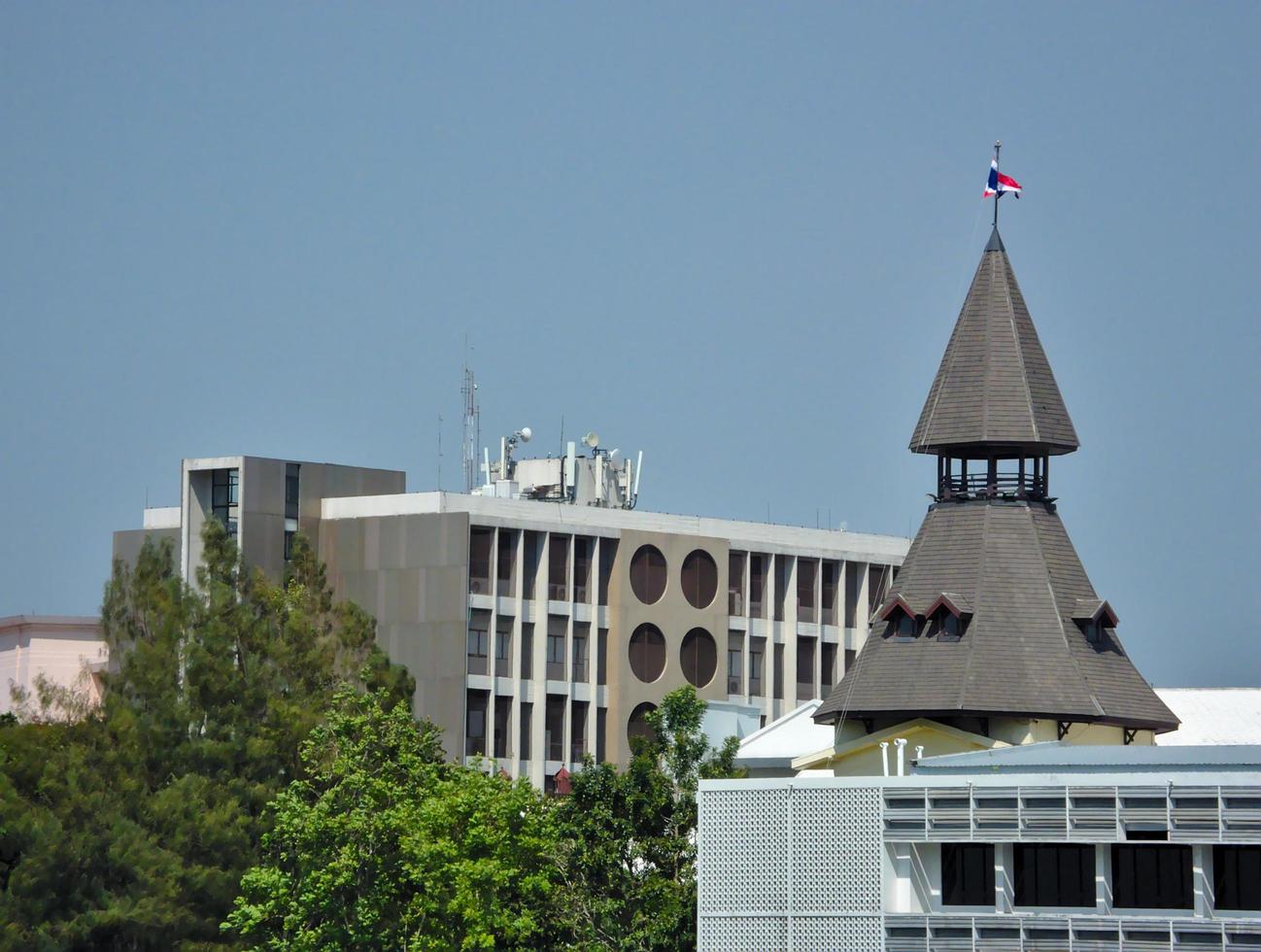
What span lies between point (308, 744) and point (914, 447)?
62.2 ft

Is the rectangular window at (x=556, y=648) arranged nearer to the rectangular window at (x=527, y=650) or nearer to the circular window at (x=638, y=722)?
the rectangular window at (x=527, y=650)

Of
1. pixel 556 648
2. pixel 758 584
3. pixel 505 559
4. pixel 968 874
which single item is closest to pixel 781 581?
pixel 758 584

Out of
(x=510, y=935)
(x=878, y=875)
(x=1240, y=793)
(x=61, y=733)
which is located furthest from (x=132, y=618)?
(x=1240, y=793)

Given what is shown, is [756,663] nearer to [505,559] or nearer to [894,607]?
[505,559]

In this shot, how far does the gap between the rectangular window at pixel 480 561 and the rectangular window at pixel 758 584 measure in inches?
591

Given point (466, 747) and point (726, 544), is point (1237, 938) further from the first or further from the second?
point (726, 544)

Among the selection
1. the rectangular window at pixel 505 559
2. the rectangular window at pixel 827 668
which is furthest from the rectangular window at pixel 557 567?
the rectangular window at pixel 827 668

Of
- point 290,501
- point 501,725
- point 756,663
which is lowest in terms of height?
point 501,725

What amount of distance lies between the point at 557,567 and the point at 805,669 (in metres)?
15.1

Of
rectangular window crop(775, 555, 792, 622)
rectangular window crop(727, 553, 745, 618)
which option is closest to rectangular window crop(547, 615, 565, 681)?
rectangular window crop(727, 553, 745, 618)

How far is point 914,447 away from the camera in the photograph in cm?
7494

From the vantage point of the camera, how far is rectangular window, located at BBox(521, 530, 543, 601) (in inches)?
4424

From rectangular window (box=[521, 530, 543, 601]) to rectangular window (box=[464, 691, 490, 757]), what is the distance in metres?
5.32

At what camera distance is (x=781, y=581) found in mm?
122000
